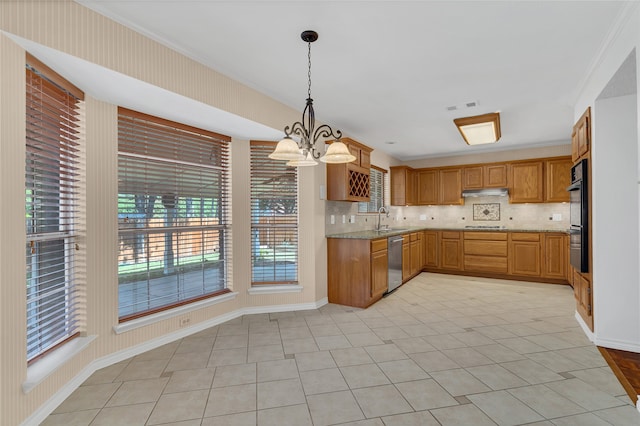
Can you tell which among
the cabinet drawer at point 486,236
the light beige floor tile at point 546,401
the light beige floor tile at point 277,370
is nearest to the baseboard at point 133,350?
the light beige floor tile at point 277,370

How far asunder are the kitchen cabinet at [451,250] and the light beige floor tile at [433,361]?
3.83 meters

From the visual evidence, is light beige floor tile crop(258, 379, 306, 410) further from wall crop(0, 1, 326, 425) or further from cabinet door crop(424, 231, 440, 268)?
cabinet door crop(424, 231, 440, 268)

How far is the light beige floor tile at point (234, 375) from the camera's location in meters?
2.32

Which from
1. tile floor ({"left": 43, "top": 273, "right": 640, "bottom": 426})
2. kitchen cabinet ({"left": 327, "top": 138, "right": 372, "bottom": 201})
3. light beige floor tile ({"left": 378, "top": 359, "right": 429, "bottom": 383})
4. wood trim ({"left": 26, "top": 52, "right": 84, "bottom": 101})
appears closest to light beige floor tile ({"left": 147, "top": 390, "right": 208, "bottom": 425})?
tile floor ({"left": 43, "top": 273, "right": 640, "bottom": 426})

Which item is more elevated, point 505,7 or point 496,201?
point 505,7

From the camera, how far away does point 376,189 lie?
6.25 m

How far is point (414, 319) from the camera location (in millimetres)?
3695

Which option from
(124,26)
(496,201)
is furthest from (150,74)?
(496,201)

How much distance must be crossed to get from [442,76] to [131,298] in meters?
3.62

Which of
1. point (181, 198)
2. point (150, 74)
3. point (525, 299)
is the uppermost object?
point (150, 74)

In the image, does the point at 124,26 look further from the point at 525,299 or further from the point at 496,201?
the point at 496,201

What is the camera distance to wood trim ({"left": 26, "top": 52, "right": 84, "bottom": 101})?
1929 millimetres

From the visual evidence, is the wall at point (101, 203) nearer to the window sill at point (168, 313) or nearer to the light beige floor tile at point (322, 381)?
the window sill at point (168, 313)

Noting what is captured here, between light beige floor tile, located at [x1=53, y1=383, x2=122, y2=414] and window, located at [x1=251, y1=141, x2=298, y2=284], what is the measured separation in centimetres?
192
